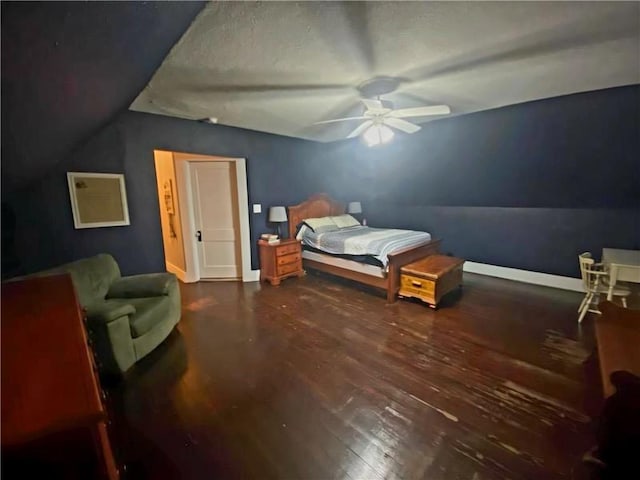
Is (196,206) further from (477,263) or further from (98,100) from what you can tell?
(477,263)

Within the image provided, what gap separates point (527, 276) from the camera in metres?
4.18

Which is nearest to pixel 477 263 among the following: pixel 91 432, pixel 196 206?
pixel 196 206

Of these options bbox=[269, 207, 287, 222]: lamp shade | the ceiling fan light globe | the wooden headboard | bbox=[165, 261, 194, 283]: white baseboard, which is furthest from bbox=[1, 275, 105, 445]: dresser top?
the wooden headboard

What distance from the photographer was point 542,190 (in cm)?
379

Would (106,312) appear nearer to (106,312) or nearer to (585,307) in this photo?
(106,312)

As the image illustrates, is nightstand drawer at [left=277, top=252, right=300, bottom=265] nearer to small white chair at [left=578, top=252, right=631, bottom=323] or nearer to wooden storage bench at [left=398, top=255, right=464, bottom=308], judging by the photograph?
wooden storage bench at [left=398, top=255, right=464, bottom=308]

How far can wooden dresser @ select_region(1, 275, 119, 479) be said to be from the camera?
707mm

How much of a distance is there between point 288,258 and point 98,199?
2509mm

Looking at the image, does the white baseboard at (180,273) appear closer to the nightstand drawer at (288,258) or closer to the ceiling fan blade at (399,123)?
the nightstand drawer at (288,258)

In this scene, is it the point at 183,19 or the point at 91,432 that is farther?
the point at 183,19

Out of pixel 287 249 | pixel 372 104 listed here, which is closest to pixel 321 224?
pixel 287 249

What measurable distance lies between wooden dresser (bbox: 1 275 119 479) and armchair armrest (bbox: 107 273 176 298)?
1798 millimetres

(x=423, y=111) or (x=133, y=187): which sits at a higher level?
(x=423, y=111)

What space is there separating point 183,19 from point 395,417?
266cm
